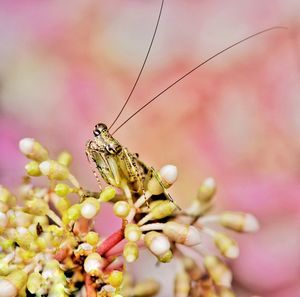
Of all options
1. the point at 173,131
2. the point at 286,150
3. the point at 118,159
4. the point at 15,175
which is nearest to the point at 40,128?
the point at 15,175

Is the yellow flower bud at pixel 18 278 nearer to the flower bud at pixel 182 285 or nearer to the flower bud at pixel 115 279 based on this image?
the flower bud at pixel 115 279

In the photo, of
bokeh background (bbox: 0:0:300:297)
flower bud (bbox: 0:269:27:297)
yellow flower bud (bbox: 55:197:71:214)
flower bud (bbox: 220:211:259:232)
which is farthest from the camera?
bokeh background (bbox: 0:0:300:297)

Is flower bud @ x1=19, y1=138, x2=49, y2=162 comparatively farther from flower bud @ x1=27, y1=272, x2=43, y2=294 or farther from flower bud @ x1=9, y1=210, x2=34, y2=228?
flower bud @ x1=27, y1=272, x2=43, y2=294

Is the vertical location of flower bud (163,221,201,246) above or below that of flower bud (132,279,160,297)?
below

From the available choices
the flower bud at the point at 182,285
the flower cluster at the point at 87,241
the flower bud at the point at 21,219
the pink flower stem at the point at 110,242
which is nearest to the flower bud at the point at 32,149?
the flower cluster at the point at 87,241

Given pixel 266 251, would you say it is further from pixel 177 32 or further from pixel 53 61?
pixel 53 61

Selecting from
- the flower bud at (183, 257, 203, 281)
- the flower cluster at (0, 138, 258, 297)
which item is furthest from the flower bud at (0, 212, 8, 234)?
the flower bud at (183, 257, 203, 281)
